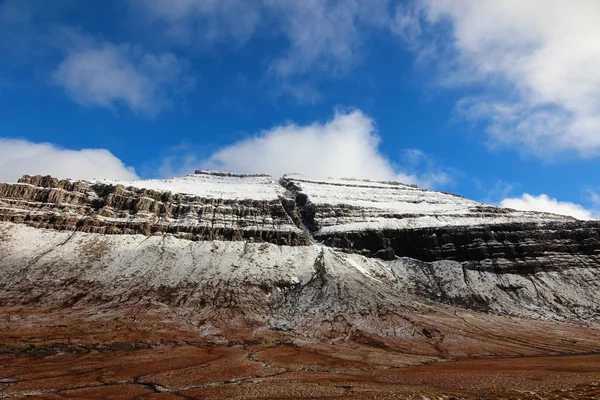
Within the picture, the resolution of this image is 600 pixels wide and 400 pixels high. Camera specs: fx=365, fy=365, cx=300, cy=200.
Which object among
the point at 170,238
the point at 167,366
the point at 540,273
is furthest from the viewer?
the point at 170,238

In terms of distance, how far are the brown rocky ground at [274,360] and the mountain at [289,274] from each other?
34.9 inches

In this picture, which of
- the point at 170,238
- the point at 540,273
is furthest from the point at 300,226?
the point at 540,273

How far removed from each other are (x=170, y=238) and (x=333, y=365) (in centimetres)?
9137

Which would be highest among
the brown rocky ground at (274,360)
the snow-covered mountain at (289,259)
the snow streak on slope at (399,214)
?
the snow streak on slope at (399,214)

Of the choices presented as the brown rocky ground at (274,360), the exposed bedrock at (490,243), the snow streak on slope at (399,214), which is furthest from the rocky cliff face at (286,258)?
the brown rocky ground at (274,360)

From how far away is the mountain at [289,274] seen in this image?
250 ft

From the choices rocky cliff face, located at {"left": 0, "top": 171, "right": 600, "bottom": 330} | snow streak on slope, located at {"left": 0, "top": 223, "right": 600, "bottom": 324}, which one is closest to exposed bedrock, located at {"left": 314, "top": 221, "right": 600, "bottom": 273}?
rocky cliff face, located at {"left": 0, "top": 171, "right": 600, "bottom": 330}

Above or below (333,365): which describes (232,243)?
above

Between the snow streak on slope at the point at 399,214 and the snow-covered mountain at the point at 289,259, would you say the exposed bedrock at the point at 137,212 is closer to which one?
the snow-covered mountain at the point at 289,259

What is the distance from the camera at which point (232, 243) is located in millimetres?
132250

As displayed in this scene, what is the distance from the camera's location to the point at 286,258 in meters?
126

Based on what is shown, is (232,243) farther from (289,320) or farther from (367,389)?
(367,389)

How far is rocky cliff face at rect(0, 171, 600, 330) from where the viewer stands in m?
96.3

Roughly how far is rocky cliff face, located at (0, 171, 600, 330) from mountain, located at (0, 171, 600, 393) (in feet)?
1.66
